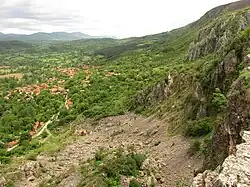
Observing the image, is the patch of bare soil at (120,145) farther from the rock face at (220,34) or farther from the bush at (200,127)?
the rock face at (220,34)

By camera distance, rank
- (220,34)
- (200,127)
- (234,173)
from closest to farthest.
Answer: (234,173) < (200,127) < (220,34)

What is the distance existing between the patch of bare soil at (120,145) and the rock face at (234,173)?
816 centimetres

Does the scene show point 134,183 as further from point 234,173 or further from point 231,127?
point 234,173

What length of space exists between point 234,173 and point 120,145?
25.5 m

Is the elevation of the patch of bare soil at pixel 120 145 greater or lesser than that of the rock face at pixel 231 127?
lesser

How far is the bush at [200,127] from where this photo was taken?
28203 mm

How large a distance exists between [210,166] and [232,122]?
2541mm

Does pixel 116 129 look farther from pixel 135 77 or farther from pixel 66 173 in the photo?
pixel 135 77

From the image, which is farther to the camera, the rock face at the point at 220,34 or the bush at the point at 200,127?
the rock face at the point at 220,34

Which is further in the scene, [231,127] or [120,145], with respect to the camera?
[120,145]

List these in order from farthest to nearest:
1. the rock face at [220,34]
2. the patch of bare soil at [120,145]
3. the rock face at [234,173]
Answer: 1. the rock face at [220,34]
2. the patch of bare soil at [120,145]
3. the rock face at [234,173]

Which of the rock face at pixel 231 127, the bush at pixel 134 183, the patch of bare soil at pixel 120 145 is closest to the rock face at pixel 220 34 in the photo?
the patch of bare soil at pixel 120 145

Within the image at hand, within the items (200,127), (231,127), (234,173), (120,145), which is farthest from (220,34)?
(234,173)

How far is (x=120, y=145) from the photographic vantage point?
3734 centimetres
